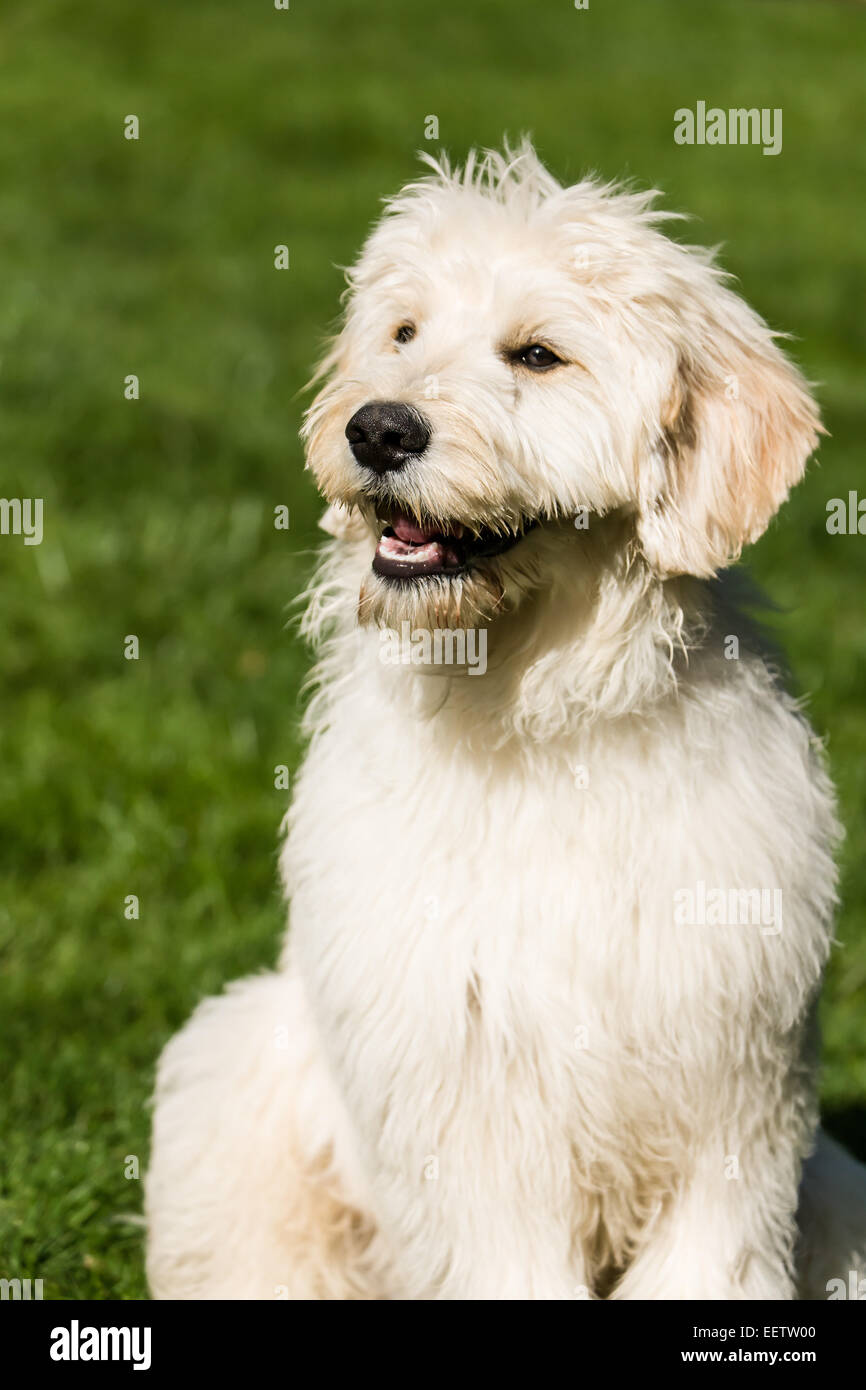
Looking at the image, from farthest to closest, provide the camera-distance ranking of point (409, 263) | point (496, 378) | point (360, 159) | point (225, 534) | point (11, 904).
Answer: point (360, 159) < point (225, 534) < point (11, 904) < point (409, 263) < point (496, 378)

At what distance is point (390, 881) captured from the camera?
10.7ft

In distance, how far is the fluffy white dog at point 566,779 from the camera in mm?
3113

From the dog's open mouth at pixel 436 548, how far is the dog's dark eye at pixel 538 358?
311 mm

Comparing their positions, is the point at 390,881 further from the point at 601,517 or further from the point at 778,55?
the point at 778,55

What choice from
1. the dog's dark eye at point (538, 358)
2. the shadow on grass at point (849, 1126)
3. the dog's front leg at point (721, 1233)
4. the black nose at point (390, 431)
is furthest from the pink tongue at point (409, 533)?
the shadow on grass at point (849, 1126)

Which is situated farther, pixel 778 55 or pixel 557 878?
pixel 778 55

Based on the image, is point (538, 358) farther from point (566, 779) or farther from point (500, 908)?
point (500, 908)

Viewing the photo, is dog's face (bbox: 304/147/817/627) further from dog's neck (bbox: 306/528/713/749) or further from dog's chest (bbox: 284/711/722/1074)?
dog's chest (bbox: 284/711/722/1074)

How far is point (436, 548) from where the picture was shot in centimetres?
316

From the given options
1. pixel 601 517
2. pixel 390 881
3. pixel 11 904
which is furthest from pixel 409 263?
pixel 11 904

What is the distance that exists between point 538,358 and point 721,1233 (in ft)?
5.89

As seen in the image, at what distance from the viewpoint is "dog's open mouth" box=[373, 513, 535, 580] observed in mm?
3141
